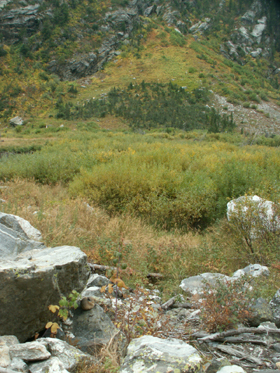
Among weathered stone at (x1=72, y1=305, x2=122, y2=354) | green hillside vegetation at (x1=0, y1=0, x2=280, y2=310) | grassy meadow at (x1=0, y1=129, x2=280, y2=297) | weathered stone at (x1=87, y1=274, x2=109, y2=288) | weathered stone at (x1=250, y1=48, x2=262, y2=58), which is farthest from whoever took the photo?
weathered stone at (x1=250, y1=48, x2=262, y2=58)

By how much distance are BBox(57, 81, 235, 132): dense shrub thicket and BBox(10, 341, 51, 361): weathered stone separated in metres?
33.4

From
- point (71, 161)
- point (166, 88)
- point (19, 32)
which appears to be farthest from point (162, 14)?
point (71, 161)

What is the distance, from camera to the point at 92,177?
8.46 meters

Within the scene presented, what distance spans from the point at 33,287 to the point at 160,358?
1.10m

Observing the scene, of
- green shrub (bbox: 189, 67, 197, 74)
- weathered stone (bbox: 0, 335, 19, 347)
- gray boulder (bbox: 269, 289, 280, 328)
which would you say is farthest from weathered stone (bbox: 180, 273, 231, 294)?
green shrub (bbox: 189, 67, 197, 74)

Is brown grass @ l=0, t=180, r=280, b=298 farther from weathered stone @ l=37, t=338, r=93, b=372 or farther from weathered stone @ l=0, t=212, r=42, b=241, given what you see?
weathered stone @ l=37, t=338, r=93, b=372

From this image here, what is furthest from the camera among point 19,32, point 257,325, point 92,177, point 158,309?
point 19,32

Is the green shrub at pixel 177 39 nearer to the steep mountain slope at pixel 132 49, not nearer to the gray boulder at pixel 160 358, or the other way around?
the steep mountain slope at pixel 132 49

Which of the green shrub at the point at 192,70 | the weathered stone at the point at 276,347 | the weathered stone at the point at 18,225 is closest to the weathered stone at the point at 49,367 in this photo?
the weathered stone at the point at 276,347

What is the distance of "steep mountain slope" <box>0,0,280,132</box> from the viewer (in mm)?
49906

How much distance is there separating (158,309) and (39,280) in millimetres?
1569

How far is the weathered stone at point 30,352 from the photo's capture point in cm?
178

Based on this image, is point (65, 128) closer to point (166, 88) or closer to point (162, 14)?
point (166, 88)

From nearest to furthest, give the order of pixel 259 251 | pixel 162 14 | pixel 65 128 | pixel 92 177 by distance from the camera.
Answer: pixel 259 251
pixel 92 177
pixel 65 128
pixel 162 14
